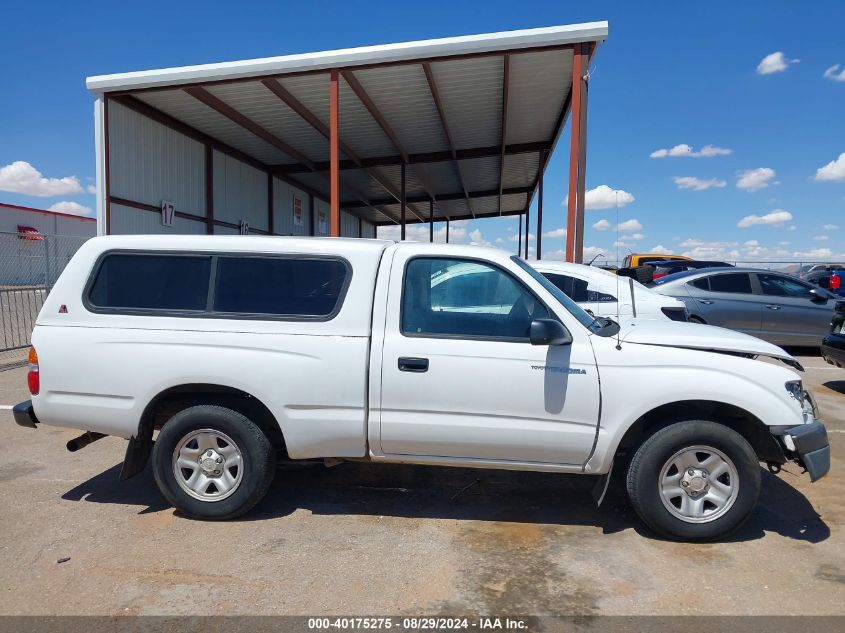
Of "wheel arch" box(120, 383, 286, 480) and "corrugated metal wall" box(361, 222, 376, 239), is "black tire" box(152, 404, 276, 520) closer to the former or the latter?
"wheel arch" box(120, 383, 286, 480)

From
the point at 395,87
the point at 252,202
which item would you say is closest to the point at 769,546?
the point at 395,87

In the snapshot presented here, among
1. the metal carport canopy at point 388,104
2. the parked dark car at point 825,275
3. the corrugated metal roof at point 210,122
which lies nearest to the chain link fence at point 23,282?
the metal carport canopy at point 388,104

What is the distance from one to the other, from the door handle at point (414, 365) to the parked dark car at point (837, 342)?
6459mm

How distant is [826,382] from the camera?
8.62 meters

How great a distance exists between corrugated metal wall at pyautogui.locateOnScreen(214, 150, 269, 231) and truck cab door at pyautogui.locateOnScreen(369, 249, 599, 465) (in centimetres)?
1571

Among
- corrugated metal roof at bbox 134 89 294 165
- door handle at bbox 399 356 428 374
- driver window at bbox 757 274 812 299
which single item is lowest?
door handle at bbox 399 356 428 374

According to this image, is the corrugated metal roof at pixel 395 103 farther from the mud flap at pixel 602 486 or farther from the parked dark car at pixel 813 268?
the parked dark car at pixel 813 268

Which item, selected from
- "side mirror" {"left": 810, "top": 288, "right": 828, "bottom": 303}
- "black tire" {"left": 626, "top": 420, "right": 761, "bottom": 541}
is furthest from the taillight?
"side mirror" {"left": 810, "top": 288, "right": 828, "bottom": 303}

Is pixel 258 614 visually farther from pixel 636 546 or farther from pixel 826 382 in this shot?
pixel 826 382

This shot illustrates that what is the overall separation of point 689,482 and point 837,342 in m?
5.43

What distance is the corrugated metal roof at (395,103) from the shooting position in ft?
33.7

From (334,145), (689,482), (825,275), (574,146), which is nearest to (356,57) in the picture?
(334,145)

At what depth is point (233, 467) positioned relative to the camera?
3.94 metres

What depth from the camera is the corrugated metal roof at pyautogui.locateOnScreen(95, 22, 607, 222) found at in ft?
33.7
